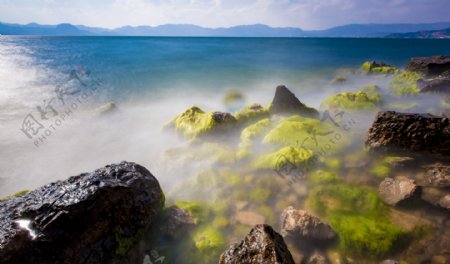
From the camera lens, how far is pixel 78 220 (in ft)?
18.0

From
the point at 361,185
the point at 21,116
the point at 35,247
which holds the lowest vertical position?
the point at 21,116

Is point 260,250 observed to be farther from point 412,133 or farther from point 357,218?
point 412,133

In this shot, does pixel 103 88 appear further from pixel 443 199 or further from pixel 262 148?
pixel 443 199

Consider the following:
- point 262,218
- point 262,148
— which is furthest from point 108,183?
point 262,148

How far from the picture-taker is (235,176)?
1022 centimetres

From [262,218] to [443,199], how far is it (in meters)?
5.35

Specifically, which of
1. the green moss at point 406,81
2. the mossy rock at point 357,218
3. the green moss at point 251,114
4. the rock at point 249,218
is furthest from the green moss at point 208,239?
the green moss at point 406,81

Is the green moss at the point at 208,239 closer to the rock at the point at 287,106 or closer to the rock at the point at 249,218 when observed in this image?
the rock at the point at 249,218

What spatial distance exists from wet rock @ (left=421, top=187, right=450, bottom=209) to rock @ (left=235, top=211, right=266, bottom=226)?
4.97m

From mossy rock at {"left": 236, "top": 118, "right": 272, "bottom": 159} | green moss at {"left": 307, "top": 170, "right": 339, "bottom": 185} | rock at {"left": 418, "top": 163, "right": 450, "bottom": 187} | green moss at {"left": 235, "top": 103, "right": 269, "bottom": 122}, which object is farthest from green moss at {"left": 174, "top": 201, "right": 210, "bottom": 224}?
green moss at {"left": 235, "top": 103, "right": 269, "bottom": 122}

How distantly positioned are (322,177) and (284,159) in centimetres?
158

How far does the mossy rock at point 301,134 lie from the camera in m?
11.9

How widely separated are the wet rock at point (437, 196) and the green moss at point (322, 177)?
8.44ft

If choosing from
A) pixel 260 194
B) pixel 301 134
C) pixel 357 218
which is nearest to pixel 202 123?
pixel 301 134
